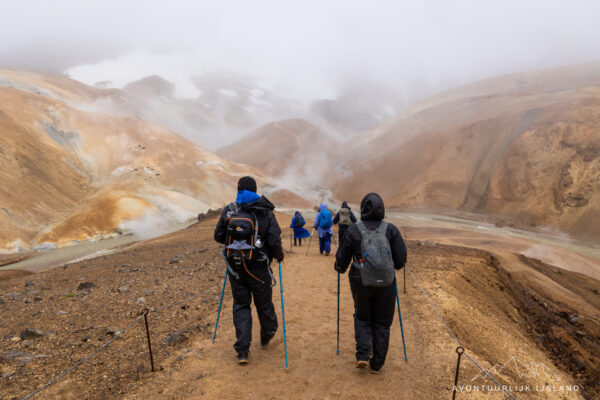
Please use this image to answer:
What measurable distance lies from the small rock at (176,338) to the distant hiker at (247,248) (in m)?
1.19

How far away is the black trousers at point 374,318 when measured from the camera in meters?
4.40

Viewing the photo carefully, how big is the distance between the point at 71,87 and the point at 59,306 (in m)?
81.1

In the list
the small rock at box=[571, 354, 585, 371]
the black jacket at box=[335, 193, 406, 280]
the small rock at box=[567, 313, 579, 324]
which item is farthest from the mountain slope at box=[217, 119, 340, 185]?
the black jacket at box=[335, 193, 406, 280]

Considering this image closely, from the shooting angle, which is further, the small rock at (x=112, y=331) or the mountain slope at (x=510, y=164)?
the mountain slope at (x=510, y=164)

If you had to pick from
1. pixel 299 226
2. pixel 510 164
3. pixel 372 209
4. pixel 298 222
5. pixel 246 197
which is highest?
pixel 510 164

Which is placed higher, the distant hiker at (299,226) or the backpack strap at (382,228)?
the backpack strap at (382,228)

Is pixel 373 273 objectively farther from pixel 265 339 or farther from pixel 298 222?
pixel 298 222

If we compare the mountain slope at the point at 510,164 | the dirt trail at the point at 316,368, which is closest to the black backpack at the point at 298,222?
the dirt trail at the point at 316,368

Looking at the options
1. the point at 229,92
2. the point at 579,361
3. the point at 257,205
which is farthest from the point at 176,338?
the point at 229,92

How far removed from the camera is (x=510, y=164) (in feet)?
136

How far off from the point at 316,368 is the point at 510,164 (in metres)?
43.9

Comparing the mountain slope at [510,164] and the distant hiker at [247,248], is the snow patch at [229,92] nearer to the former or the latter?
the mountain slope at [510,164]

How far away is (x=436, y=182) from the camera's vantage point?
154ft

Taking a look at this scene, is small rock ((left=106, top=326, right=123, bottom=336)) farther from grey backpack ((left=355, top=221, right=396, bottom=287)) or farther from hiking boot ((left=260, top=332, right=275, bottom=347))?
grey backpack ((left=355, top=221, right=396, bottom=287))
